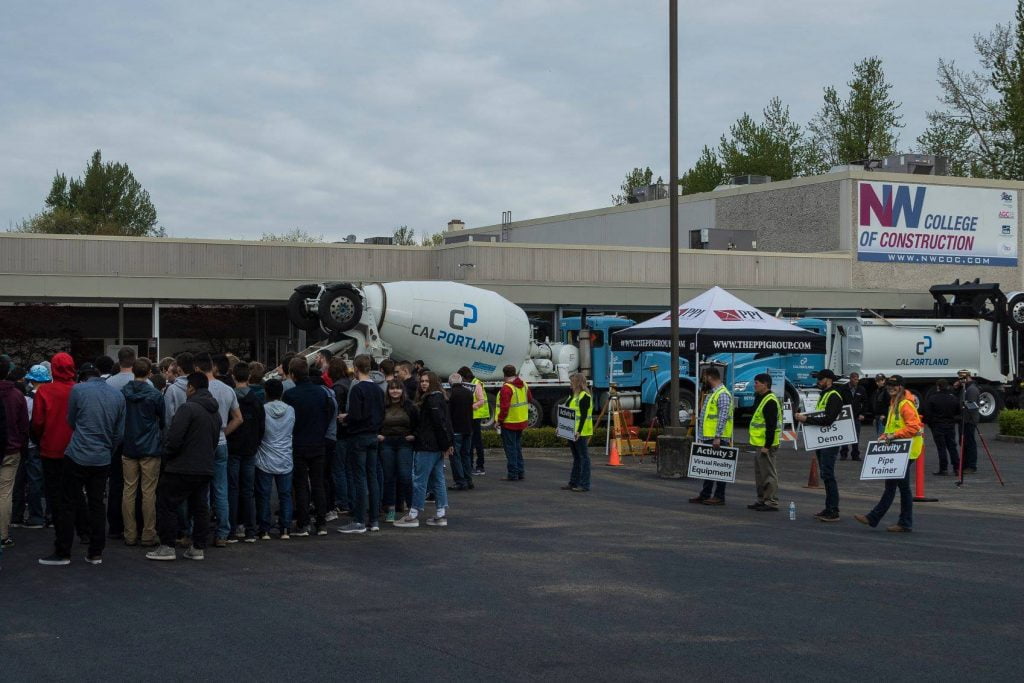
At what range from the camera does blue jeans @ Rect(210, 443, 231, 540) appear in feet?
40.5

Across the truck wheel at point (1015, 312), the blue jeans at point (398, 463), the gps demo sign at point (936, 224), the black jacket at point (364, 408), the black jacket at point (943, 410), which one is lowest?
the blue jeans at point (398, 463)

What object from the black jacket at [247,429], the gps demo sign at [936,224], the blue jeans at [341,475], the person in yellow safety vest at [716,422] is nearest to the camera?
the black jacket at [247,429]

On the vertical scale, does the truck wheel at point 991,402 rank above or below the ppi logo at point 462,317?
below

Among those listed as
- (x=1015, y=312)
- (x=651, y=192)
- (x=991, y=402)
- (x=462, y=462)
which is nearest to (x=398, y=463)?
(x=462, y=462)

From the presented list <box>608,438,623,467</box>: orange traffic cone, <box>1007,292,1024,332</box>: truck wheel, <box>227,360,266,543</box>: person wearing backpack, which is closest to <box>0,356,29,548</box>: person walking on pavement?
<box>227,360,266,543</box>: person wearing backpack

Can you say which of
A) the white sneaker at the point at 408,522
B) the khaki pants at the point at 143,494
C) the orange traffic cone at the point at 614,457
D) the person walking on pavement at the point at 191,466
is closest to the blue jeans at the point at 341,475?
the white sneaker at the point at 408,522

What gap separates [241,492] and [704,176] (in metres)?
76.6

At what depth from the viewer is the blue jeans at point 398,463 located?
552 inches

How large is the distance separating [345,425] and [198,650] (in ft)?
18.2

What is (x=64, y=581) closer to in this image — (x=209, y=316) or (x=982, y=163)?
(x=209, y=316)

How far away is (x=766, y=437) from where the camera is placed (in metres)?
15.6

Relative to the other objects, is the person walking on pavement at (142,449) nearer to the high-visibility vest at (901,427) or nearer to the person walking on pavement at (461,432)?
the person walking on pavement at (461,432)

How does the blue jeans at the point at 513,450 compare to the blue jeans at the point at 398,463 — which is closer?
the blue jeans at the point at 398,463

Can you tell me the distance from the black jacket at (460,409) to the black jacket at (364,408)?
4.04m
